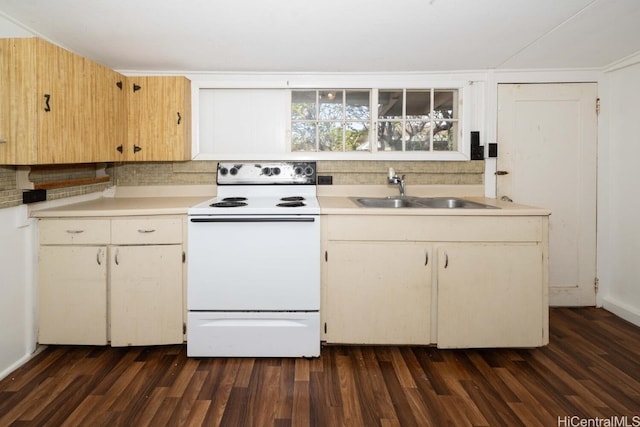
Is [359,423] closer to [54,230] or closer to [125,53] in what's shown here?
[54,230]

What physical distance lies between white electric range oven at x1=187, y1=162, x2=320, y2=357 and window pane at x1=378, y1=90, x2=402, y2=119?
4.01 feet

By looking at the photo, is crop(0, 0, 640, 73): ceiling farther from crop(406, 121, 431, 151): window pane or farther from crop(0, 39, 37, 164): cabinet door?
crop(406, 121, 431, 151): window pane

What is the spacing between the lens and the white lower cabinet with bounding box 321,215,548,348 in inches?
93.3

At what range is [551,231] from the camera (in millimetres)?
3141

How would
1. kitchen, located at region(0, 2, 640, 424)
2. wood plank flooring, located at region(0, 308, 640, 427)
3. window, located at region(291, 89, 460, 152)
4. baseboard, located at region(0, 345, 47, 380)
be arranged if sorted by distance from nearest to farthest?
1. wood plank flooring, located at region(0, 308, 640, 427)
2. baseboard, located at region(0, 345, 47, 380)
3. kitchen, located at region(0, 2, 640, 424)
4. window, located at region(291, 89, 460, 152)

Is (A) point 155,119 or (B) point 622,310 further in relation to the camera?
(B) point 622,310

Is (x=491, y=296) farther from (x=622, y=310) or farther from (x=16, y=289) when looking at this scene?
(x=16, y=289)

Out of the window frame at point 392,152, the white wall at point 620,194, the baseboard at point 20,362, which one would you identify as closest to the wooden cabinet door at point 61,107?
the baseboard at point 20,362

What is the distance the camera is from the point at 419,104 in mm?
3152

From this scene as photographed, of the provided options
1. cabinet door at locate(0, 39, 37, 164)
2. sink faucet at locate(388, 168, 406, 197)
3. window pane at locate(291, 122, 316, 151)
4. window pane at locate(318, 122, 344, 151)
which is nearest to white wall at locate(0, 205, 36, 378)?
cabinet door at locate(0, 39, 37, 164)

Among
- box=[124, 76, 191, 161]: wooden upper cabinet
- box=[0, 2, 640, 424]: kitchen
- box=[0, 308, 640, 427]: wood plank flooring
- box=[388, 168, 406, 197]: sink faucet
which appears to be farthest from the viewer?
box=[388, 168, 406, 197]: sink faucet

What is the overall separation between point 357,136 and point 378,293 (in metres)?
1.35

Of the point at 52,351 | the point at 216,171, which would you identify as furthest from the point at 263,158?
the point at 52,351

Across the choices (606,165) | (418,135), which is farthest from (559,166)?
(418,135)
